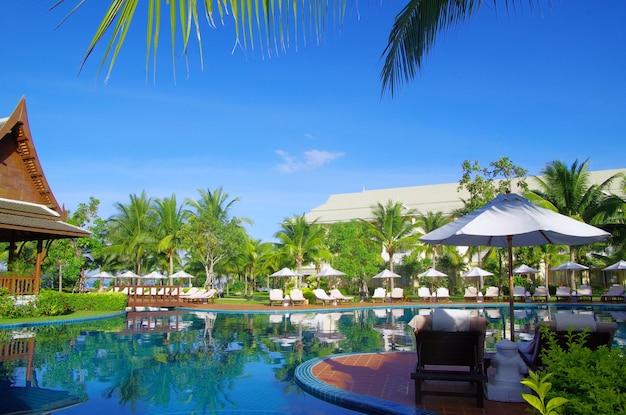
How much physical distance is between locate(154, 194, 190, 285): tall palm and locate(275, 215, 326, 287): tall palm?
24.1ft

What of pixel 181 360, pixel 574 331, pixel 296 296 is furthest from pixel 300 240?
pixel 574 331

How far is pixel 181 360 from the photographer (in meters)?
9.28

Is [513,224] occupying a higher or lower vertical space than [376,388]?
higher

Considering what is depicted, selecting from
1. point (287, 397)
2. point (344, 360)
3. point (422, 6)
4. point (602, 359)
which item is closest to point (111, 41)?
point (422, 6)

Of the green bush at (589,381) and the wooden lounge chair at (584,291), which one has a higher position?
the green bush at (589,381)

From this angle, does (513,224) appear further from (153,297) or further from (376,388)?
(153,297)

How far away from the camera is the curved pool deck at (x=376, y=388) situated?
5523mm

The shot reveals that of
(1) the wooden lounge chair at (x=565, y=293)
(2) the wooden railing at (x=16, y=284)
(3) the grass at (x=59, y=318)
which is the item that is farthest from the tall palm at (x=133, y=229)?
(1) the wooden lounge chair at (x=565, y=293)

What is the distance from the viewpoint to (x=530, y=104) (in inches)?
540

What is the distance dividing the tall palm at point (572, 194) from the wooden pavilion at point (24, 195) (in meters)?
23.0

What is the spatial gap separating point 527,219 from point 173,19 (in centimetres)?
564

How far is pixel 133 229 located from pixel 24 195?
1679cm

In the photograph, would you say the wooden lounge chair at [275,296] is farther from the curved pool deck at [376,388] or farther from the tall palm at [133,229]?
the curved pool deck at [376,388]

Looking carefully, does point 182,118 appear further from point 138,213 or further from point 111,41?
point 138,213
